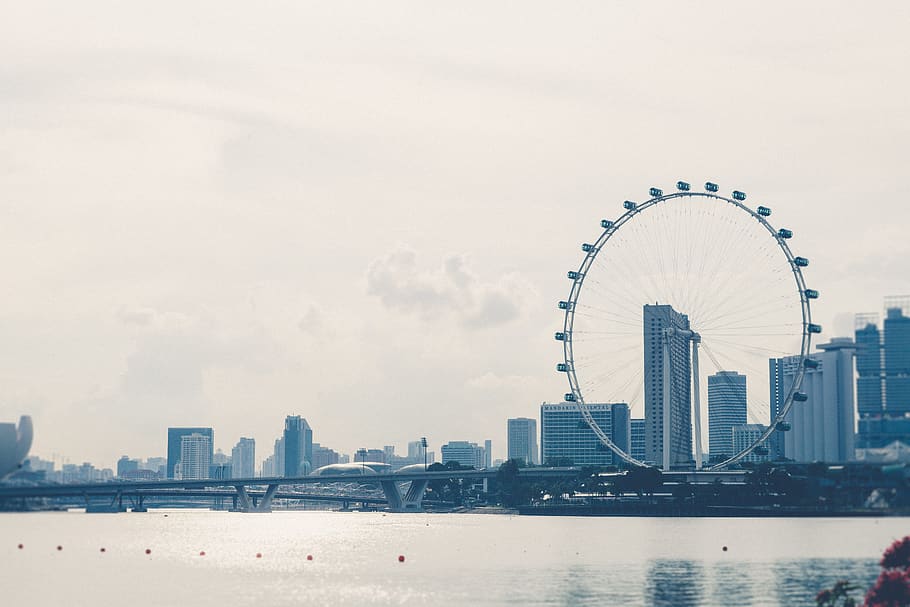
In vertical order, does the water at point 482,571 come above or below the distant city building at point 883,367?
below

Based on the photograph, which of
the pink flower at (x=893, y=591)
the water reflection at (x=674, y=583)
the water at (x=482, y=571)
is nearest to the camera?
the pink flower at (x=893, y=591)


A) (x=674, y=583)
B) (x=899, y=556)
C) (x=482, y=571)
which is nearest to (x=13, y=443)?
(x=482, y=571)

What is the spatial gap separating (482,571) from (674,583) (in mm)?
23011

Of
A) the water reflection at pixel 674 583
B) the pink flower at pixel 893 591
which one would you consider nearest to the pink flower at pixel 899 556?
the pink flower at pixel 893 591

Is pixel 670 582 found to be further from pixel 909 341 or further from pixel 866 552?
pixel 909 341

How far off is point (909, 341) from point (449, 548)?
194 ft

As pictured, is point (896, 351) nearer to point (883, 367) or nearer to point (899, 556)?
point (883, 367)

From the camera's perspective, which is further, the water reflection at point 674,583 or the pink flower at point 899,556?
the water reflection at point 674,583

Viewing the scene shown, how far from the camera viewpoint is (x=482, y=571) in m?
128

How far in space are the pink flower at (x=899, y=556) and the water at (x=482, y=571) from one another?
2748 centimetres

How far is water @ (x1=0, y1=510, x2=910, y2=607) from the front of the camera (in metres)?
103

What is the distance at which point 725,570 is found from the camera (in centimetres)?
12088

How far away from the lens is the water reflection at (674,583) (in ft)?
318

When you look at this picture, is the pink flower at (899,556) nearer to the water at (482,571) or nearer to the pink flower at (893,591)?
the pink flower at (893,591)
